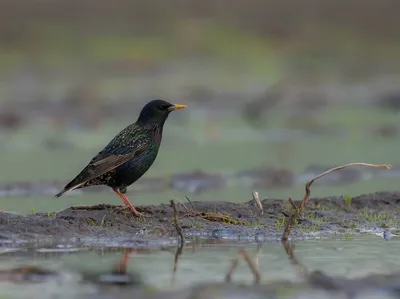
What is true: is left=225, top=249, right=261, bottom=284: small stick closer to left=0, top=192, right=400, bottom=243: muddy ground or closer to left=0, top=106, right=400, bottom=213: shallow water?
left=0, top=192, right=400, bottom=243: muddy ground

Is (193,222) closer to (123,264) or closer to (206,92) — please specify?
(123,264)

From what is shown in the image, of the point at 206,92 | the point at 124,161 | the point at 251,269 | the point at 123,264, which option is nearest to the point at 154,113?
the point at 124,161

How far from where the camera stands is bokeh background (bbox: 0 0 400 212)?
→ 17.0m

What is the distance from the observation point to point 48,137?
20891 mm

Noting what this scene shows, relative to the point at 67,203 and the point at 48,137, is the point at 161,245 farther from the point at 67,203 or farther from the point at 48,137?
the point at 48,137

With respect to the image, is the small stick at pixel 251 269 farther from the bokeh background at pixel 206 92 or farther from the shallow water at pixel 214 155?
the bokeh background at pixel 206 92

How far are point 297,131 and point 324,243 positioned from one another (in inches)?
431

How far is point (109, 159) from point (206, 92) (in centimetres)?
1467

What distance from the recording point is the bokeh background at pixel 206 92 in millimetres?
16953

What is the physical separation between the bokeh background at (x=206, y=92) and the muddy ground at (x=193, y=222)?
2.41 metres

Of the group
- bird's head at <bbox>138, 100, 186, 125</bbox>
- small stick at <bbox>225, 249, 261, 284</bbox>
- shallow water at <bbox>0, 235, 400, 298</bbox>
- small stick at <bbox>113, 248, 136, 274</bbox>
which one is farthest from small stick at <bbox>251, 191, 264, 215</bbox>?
small stick at <bbox>225, 249, 261, 284</bbox>

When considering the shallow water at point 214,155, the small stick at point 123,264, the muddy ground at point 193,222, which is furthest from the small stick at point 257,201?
the shallow water at point 214,155

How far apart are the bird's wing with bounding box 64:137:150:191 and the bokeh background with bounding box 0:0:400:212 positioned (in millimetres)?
2185

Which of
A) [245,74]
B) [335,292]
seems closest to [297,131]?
[245,74]
